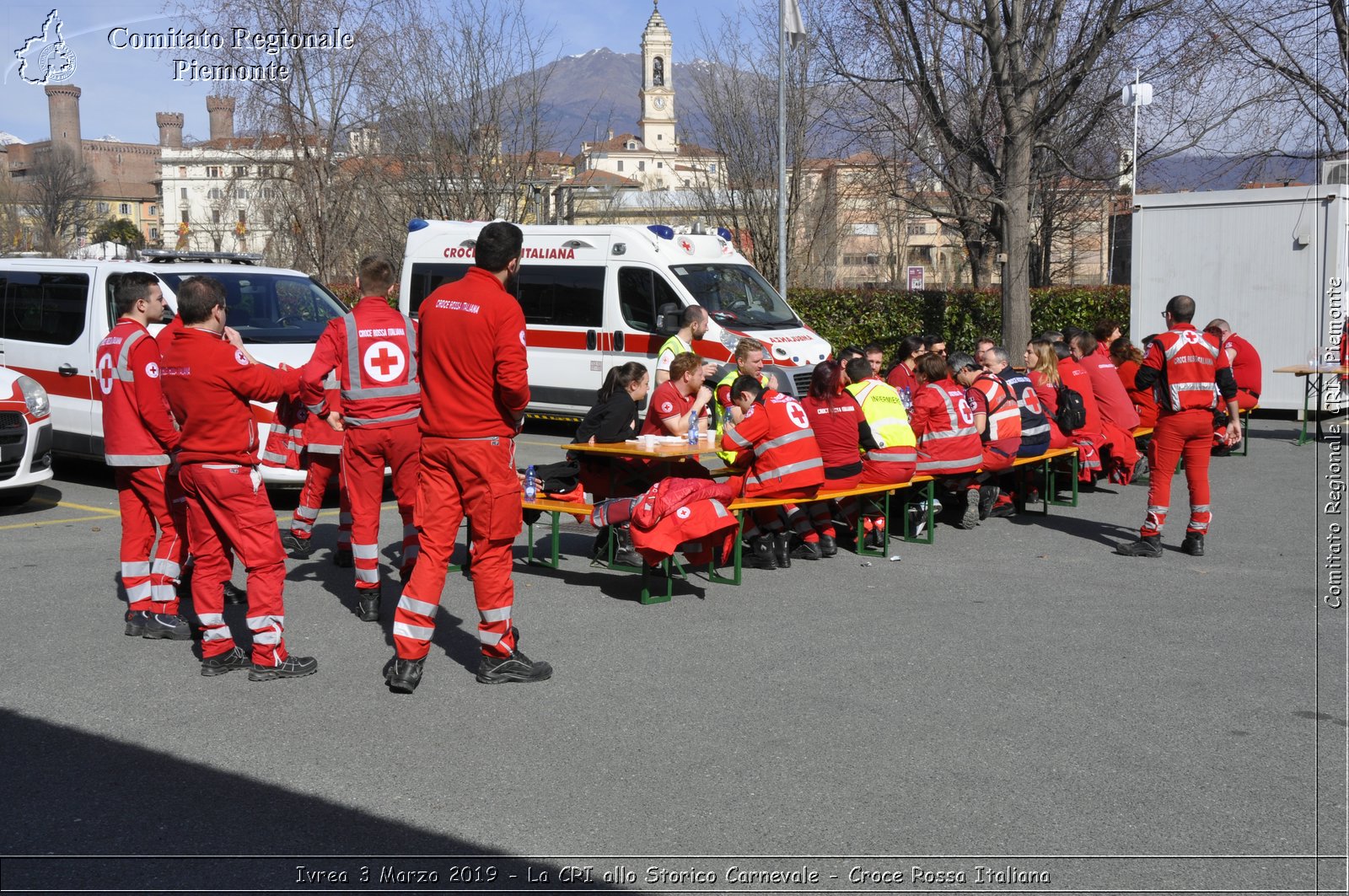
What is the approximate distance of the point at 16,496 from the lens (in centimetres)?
1220

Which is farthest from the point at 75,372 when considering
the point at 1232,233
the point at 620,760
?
the point at 1232,233

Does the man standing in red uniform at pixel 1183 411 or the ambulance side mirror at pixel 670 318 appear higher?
the ambulance side mirror at pixel 670 318

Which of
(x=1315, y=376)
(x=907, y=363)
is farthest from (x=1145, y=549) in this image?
(x=1315, y=376)

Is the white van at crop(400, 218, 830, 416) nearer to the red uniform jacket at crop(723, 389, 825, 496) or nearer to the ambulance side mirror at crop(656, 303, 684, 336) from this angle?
the ambulance side mirror at crop(656, 303, 684, 336)

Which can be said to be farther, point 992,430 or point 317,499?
point 992,430

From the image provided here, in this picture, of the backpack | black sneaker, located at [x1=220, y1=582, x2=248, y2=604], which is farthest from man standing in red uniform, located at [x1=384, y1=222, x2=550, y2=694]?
the backpack

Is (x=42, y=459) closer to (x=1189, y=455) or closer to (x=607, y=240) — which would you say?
(x=607, y=240)

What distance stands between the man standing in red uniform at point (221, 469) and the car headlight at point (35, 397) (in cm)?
578

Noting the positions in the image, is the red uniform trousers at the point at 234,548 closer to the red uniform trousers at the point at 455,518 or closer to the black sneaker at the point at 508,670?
the red uniform trousers at the point at 455,518

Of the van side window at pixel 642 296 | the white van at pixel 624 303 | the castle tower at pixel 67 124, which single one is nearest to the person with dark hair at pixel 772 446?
the white van at pixel 624 303

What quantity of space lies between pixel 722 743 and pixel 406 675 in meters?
1.65

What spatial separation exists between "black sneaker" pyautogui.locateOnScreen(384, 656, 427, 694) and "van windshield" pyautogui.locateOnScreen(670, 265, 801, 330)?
32.2ft

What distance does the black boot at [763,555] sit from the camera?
9094mm

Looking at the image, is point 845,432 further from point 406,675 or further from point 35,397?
point 35,397
